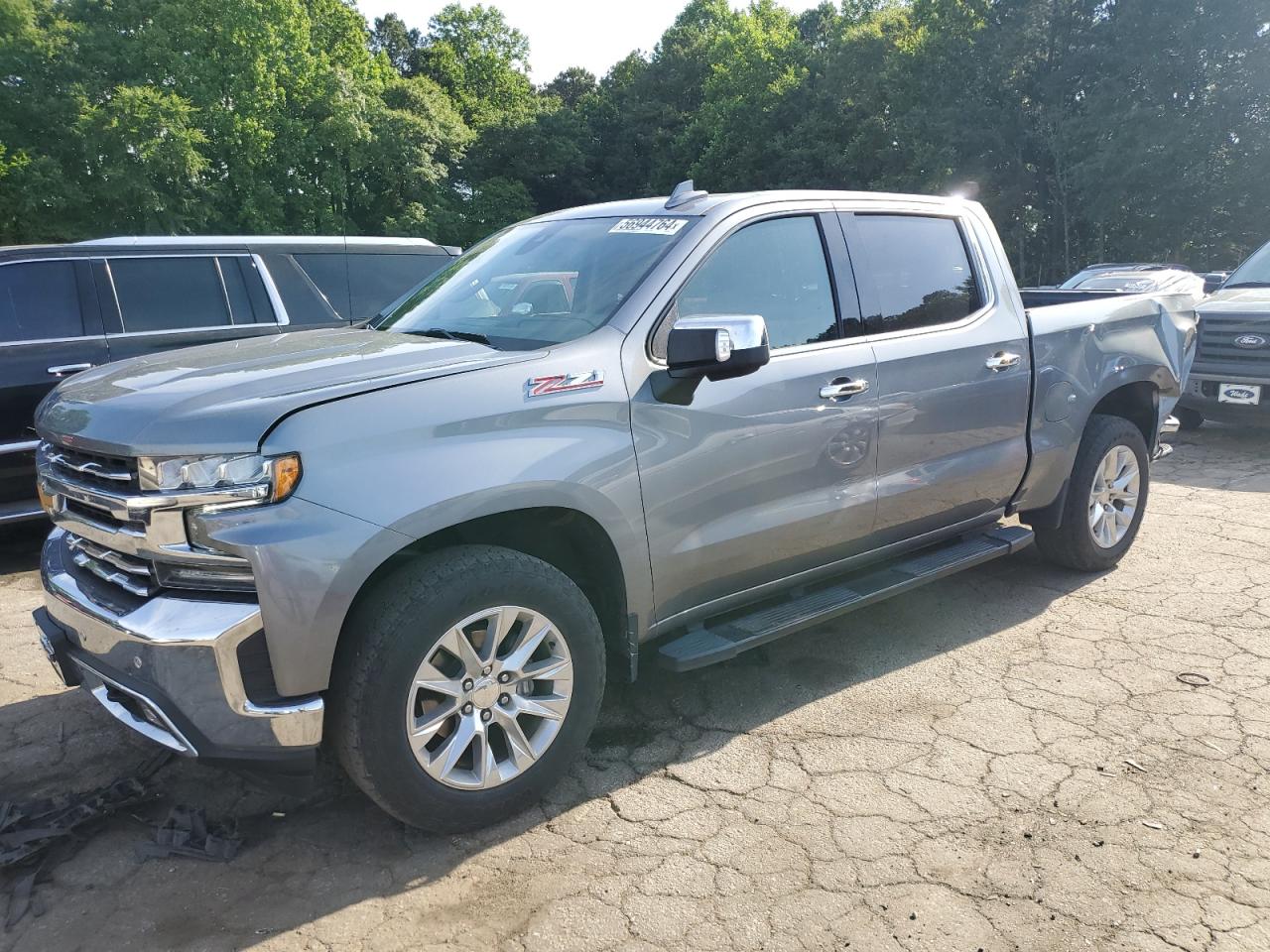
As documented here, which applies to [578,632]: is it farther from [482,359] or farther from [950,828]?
[950,828]

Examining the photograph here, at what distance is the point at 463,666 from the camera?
2.85 meters

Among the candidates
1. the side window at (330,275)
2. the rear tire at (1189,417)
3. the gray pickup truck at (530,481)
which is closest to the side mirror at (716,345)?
the gray pickup truck at (530,481)

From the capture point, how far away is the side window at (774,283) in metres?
3.48

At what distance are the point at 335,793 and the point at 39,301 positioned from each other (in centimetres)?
427

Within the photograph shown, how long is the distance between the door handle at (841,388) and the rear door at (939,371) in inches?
4.8

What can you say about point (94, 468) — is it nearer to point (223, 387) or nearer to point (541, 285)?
point (223, 387)

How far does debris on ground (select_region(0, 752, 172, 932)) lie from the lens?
274 cm

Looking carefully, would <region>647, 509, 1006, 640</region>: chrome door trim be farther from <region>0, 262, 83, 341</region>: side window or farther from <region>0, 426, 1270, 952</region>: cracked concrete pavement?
<region>0, 262, 83, 341</region>: side window

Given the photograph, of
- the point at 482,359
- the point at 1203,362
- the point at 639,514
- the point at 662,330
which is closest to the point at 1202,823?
the point at 639,514

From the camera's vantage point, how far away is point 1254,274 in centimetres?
989

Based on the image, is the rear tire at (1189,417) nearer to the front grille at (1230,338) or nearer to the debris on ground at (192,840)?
the front grille at (1230,338)

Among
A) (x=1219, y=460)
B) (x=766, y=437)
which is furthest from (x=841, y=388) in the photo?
(x=1219, y=460)

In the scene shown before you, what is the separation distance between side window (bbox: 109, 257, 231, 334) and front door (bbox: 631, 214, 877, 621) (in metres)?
4.32

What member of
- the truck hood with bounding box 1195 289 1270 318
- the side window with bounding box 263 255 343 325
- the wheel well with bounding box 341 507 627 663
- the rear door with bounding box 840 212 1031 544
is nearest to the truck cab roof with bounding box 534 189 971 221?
the rear door with bounding box 840 212 1031 544
